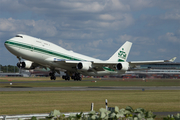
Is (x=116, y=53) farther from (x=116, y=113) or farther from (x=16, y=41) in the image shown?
(x=116, y=113)

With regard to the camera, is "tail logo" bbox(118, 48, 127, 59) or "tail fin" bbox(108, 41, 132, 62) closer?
→ "tail fin" bbox(108, 41, 132, 62)

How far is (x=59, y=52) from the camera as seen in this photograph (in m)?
51.0

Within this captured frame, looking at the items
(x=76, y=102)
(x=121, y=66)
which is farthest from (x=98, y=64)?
(x=76, y=102)

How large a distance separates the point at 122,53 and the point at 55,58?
69.3ft

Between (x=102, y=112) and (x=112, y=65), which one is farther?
(x=112, y=65)

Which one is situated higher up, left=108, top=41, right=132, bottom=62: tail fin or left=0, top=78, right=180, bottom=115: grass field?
left=108, top=41, right=132, bottom=62: tail fin

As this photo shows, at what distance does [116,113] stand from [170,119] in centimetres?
246

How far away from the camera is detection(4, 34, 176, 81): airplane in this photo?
4575cm

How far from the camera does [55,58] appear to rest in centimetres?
4981

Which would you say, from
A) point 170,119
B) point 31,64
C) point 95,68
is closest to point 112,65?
point 95,68

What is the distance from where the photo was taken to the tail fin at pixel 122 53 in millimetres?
64125

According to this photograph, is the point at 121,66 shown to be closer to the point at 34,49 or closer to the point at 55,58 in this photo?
the point at 55,58

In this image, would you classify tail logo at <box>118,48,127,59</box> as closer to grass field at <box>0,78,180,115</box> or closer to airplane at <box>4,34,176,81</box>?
airplane at <box>4,34,176,81</box>

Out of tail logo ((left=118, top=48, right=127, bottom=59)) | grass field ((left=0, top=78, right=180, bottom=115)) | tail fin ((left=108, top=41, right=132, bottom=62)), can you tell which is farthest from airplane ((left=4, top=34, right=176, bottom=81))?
grass field ((left=0, top=78, right=180, bottom=115))
